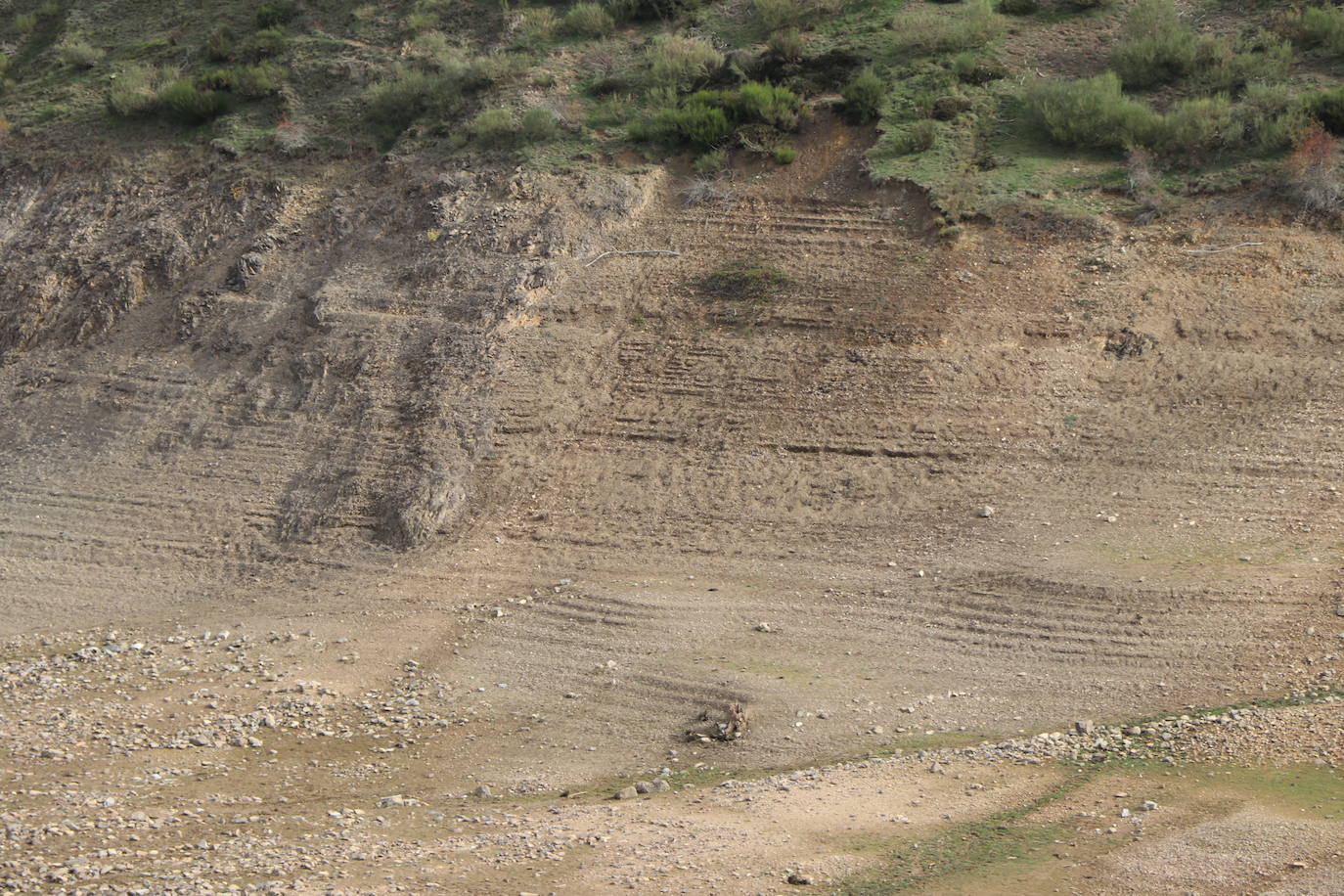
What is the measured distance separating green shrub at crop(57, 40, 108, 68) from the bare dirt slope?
3.34 metres

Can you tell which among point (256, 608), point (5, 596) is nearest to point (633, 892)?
point (256, 608)

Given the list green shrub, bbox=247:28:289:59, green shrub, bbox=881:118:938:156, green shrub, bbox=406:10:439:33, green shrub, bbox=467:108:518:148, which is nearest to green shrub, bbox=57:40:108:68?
green shrub, bbox=247:28:289:59

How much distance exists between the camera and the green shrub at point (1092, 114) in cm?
1538

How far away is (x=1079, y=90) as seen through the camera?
15703 millimetres

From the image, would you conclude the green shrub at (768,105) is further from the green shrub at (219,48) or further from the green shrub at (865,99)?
the green shrub at (219,48)

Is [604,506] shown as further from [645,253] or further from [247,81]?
[247,81]

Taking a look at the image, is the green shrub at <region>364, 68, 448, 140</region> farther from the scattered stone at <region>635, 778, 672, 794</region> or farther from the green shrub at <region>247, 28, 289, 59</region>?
the scattered stone at <region>635, 778, 672, 794</region>

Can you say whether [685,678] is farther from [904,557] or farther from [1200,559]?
[1200,559]

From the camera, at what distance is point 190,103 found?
18.5m

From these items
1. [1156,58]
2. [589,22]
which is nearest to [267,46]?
[589,22]

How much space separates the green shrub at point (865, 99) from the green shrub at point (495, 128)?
4384 millimetres

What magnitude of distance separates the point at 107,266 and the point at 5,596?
551 cm

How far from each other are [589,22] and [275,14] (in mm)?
5232

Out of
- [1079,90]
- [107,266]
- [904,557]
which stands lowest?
[904,557]
